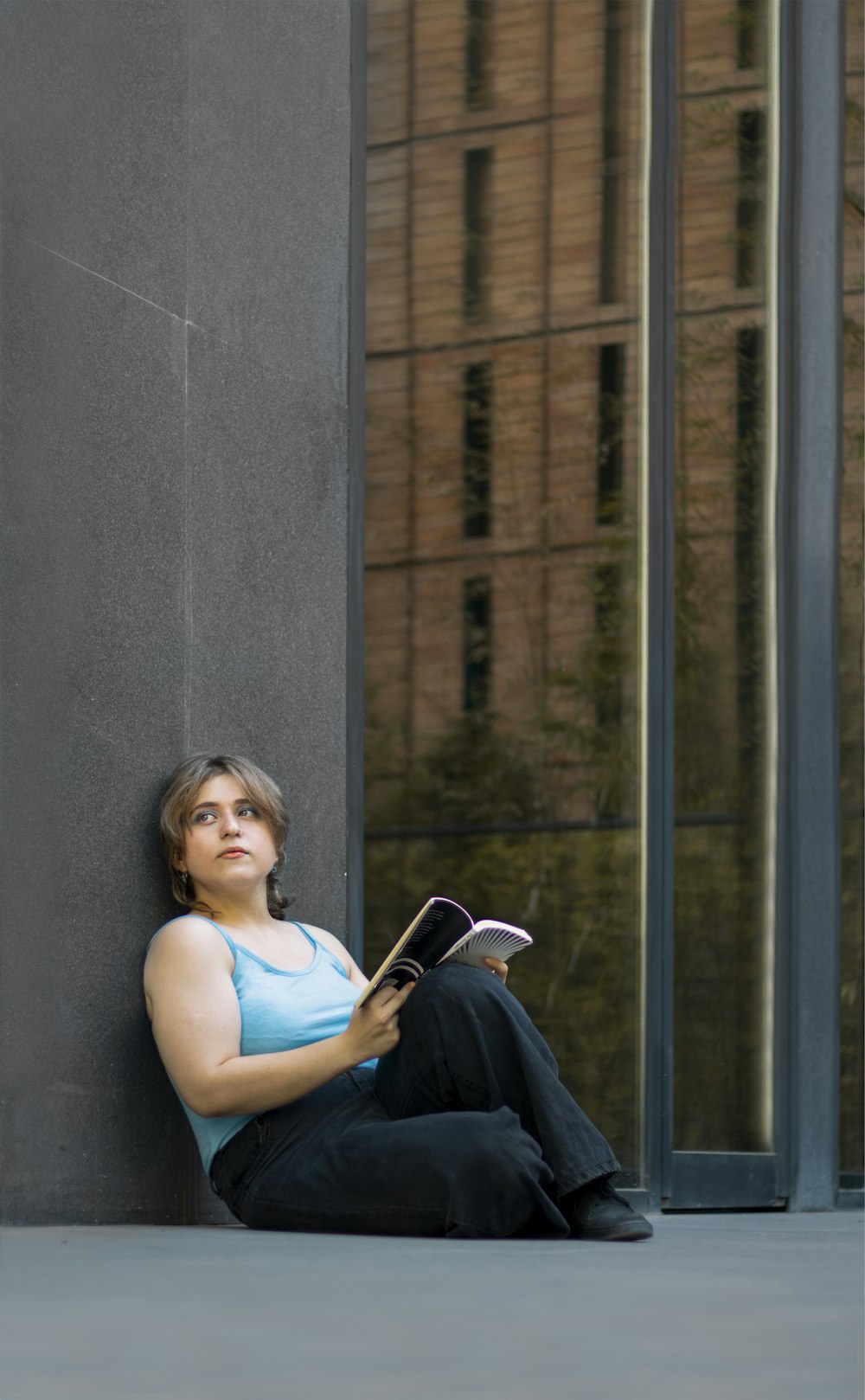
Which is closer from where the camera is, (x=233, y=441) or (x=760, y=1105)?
(x=233, y=441)

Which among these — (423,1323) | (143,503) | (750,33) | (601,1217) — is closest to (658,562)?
(750,33)

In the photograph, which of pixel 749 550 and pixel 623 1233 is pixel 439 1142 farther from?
pixel 749 550

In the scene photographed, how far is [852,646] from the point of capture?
7039 millimetres

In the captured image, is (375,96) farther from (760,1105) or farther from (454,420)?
(760,1105)

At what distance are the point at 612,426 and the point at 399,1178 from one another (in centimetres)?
372

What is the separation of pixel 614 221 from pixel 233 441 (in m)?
2.39

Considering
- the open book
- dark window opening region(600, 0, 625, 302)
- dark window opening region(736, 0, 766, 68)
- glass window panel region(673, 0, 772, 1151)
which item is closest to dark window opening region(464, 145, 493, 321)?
dark window opening region(600, 0, 625, 302)

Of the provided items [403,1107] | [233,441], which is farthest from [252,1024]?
[233,441]

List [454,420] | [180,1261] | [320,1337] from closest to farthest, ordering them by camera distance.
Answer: [320,1337], [180,1261], [454,420]

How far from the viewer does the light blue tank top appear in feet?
13.2

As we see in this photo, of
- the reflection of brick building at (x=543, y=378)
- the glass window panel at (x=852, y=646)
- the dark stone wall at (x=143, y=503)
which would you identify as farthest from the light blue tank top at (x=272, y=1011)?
the glass window panel at (x=852, y=646)

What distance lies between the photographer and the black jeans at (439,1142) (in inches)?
139

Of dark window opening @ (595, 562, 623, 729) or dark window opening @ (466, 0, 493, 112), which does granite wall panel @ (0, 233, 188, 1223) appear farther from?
dark window opening @ (466, 0, 493, 112)

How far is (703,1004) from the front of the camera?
260 inches
